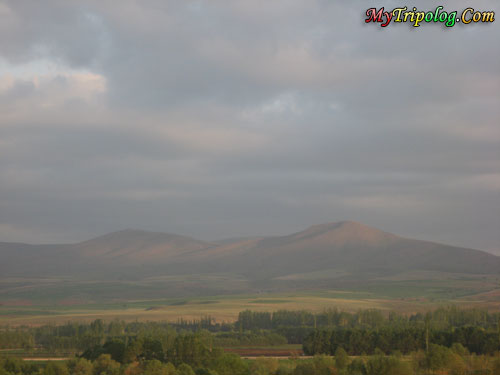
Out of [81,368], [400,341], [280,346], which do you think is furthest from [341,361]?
[280,346]

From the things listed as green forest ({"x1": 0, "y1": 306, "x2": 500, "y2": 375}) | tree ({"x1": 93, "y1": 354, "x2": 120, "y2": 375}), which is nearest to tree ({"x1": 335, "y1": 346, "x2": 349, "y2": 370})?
green forest ({"x1": 0, "y1": 306, "x2": 500, "y2": 375})

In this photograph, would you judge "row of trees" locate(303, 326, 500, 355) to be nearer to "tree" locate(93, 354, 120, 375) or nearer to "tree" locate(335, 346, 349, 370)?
"tree" locate(335, 346, 349, 370)

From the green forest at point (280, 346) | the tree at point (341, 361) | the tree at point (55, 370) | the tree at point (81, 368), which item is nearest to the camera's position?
the green forest at point (280, 346)

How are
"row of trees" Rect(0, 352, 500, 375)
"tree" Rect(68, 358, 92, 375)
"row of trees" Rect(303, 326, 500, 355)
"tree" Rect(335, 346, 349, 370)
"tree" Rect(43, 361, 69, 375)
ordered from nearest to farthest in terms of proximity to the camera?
"row of trees" Rect(0, 352, 500, 375) → "tree" Rect(43, 361, 69, 375) → "tree" Rect(335, 346, 349, 370) → "tree" Rect(68, 358, 92, 375) → "row of trees" Rect(303, 326, 500, 355)

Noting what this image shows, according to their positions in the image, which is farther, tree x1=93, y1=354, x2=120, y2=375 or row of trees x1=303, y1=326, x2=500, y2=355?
row of trees x1=303, y1=326, x2=500, y2=355

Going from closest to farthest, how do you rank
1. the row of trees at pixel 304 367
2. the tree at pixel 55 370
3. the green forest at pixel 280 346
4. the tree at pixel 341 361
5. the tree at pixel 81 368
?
the row of trees at pixel 304 367 < the green forest at pixel 280 346 < the tree at pixel 55 370 < the tree at pixel 341 361 < the tree at pixel 81 368

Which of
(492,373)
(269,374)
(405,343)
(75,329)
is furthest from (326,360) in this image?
(75,329)

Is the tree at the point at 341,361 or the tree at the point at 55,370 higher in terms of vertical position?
the tree at the point at 341,361

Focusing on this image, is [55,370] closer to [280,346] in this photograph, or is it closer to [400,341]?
[400,341]

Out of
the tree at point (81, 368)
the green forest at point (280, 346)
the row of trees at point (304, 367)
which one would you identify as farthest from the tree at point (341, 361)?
the tree at point (81, 368)

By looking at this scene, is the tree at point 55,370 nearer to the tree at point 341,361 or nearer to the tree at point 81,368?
the tree at point 81,368

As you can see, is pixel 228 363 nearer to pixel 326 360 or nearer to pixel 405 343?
pixel 326 360

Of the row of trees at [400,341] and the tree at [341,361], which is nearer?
the tree at [341,361]

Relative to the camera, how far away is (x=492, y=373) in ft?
280
